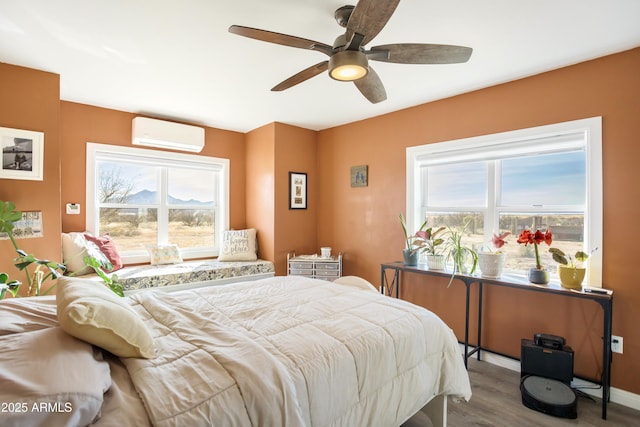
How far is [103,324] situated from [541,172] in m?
3.19

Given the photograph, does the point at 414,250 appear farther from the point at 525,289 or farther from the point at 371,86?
the point at 371,86

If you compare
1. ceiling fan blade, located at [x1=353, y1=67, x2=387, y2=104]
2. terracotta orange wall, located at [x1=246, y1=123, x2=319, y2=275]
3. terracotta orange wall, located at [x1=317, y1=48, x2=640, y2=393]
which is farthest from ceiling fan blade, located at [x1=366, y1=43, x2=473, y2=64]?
terracotta orange wall, located at [x1=246, y1=123, x2=319, y2=275]

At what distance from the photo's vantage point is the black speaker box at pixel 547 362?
2.22 metres

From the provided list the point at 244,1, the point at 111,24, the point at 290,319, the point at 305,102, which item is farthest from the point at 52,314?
the point at 305,102

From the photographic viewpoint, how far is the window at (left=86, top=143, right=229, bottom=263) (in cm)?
355

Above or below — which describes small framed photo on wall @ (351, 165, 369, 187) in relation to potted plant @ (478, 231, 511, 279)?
above

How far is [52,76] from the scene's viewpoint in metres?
2.60

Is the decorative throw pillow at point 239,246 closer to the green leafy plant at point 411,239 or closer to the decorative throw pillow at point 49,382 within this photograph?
the green leafy plant at point 411,239

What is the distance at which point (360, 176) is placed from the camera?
390 centimetres

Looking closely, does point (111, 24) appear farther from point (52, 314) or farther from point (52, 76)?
point (52, 314)

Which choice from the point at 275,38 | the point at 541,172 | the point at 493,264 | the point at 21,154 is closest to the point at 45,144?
the point at 21,154

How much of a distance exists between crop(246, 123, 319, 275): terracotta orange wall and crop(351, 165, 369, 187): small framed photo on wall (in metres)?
0.69

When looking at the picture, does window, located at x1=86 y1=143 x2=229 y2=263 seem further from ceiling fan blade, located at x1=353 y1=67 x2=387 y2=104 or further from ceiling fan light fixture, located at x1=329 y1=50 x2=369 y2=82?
ceiling fan light fixture, located at x1=329 y1=50 x2=369 y2=82

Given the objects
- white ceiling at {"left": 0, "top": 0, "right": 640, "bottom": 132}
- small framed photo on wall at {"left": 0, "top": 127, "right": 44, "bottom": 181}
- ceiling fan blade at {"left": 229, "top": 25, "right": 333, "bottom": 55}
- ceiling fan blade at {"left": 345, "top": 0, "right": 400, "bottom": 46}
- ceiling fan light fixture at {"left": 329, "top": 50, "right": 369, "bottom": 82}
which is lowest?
small framed photo on wall at {"left": 0, "top": 127, "right": 44, "bottom": 181}
